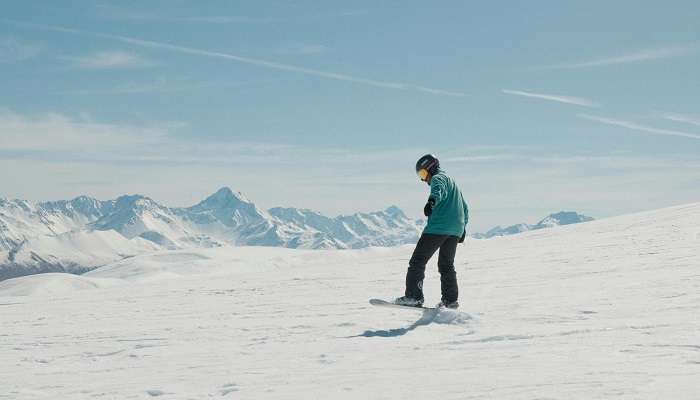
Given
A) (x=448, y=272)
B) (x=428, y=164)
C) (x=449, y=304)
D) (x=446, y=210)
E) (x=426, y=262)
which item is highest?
(x=428, y=164)

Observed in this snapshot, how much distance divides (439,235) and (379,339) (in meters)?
1.84

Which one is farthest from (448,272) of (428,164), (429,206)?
(428,164)

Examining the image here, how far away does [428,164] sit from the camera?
321 inches

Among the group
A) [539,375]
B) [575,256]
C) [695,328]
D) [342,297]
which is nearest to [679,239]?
[575,256]

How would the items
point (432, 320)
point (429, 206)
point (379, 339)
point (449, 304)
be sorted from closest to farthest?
point (379, 339) → point (432, 320) → point (429, 206) → point (449, 304)

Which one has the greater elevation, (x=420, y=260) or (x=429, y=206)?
(x=429, y=206)

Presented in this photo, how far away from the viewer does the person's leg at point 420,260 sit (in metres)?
8.08

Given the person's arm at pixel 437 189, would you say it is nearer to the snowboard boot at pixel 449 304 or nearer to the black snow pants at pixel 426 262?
the black snow pants at pixel 426 262

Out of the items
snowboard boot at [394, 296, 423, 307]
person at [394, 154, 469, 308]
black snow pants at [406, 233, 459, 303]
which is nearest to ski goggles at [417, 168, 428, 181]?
person at [394, 154, 469, 308]

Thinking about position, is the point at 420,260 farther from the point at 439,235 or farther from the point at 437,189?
the point at 437,189

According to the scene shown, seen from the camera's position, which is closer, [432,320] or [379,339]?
[379,339]

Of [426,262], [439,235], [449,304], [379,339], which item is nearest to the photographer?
[379,339]

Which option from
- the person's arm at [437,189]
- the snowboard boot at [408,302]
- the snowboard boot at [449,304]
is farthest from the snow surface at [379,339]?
the person's arm at [437,189]

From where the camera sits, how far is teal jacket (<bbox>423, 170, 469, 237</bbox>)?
8.00 meters
